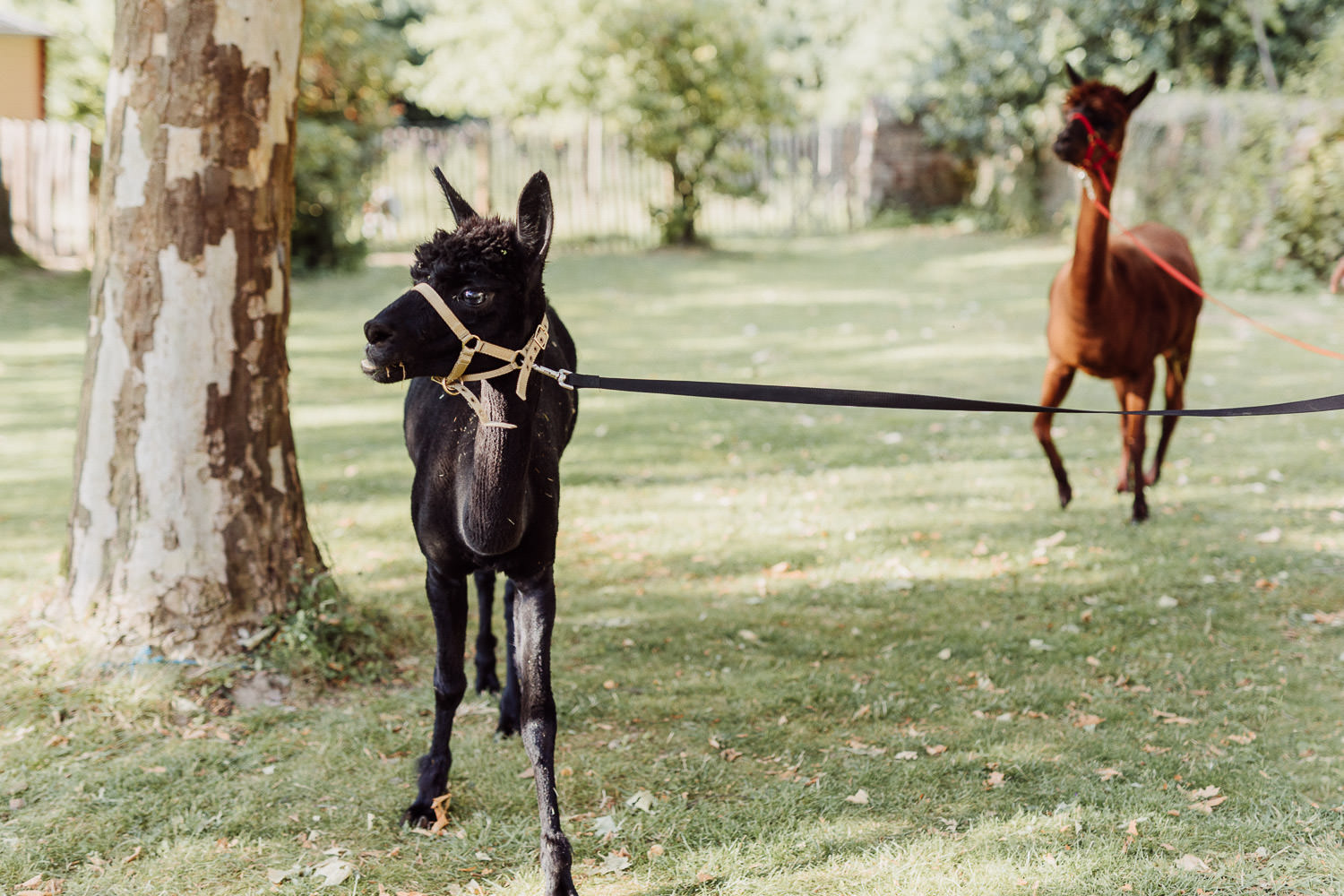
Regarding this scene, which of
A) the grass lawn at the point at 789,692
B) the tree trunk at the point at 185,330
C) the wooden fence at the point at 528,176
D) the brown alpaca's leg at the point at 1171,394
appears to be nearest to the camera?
the grass lawn at the point at 789,692

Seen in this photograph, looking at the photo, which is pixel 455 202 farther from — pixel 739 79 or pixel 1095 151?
pixel 739 79

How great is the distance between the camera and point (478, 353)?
304cm

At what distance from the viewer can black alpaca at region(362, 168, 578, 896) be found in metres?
2.98

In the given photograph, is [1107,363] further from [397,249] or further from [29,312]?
[397,249]

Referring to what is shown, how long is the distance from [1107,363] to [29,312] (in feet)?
43.1

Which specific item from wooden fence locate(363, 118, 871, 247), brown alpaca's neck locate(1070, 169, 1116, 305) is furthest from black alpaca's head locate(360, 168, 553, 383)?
wooden fence locate(363, 118, 871, 247)

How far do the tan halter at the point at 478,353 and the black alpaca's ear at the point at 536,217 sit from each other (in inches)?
8.9

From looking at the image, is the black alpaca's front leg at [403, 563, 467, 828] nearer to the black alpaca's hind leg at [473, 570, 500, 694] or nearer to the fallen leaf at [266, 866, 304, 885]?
the fallen leaf at [266, 866, 304, 885]

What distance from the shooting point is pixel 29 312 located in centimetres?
1404

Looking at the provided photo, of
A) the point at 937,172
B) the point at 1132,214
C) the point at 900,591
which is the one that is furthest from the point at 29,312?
the point at 937,172

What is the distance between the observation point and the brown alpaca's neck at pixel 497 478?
3.17 metres

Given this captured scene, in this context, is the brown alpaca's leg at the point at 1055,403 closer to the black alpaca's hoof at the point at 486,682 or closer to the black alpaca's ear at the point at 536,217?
the black alpaca's hoof at the point at 486,682

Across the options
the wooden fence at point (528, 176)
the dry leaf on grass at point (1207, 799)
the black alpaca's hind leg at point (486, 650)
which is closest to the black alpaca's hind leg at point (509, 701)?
the black alpaca's hind leg at point (486, 650)

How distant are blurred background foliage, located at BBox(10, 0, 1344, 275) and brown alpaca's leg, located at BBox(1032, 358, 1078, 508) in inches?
447
